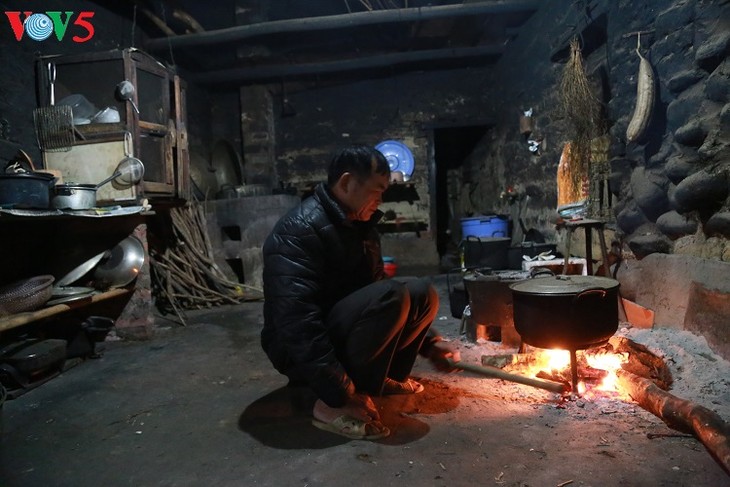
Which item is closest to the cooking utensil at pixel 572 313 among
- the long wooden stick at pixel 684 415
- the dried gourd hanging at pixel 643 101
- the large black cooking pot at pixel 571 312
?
the large black cooking pot at pixel 571 312

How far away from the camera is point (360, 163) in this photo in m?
2.04

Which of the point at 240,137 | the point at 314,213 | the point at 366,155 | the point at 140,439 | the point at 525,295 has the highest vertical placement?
the point at 240,137

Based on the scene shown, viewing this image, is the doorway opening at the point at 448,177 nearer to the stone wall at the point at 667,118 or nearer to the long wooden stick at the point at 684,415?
the stone wall at the point at 667,118

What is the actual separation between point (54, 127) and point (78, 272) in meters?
1.61

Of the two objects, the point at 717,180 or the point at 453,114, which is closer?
the point at 717,180

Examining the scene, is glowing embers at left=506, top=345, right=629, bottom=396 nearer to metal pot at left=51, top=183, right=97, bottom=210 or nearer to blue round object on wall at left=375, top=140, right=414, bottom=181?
metal pot at left=51, top=183, right=97, bottom=210

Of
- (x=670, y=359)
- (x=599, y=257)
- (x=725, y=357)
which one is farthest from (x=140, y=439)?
(x=599, y=257)

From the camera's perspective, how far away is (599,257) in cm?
434

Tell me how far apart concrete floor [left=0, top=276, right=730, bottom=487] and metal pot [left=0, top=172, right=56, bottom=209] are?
1331 millimetres

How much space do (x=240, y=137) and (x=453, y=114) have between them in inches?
178

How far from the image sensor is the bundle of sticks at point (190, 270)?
5.54 meters

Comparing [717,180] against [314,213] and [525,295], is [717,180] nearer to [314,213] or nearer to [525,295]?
[525,295]

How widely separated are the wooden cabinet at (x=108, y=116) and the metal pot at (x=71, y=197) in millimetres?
705

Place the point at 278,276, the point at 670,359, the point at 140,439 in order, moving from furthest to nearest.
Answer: the point at 670,359 < the point at 140,439 < the point at 278,276
